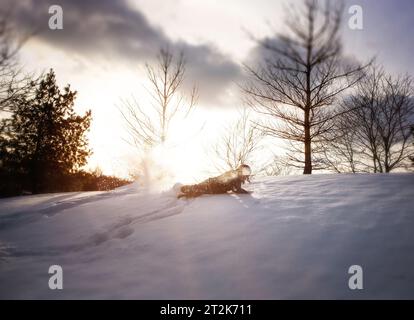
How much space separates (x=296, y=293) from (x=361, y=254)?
967 millimetres

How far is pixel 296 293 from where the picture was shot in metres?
2.03

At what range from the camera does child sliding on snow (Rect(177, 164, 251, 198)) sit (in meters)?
5.26

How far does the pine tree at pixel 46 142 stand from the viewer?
15273 millimetres

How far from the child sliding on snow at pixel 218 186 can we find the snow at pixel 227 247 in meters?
0.57

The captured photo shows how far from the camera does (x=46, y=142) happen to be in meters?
16.0

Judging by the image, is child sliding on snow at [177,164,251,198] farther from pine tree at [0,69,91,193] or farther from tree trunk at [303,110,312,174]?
pine tree at [0,69,91,193]

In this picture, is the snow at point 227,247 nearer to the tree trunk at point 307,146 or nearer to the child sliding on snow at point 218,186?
the child sliding on snow at point 218,186

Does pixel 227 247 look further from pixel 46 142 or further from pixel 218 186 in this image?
pixel 46 142

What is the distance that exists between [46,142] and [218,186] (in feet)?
50.6

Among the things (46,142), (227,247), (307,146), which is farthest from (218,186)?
(46,142)

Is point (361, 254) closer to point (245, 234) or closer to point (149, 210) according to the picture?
point (245, 234)

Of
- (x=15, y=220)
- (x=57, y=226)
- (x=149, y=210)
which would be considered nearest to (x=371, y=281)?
(x=149, y=210)

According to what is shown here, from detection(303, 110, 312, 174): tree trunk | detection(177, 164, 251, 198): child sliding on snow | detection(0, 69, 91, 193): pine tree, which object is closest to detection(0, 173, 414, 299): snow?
detection(177, 164, 251, 198): child sliding on snow
